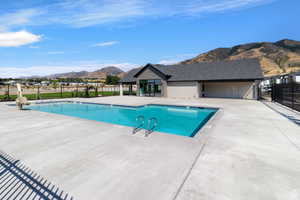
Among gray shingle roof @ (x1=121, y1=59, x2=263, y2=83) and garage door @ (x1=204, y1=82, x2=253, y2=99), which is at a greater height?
gray shingle roof @ (x1=121, y1=59, x2=263, y2=83)

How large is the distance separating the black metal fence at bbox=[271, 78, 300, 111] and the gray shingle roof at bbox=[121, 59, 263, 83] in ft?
8.97

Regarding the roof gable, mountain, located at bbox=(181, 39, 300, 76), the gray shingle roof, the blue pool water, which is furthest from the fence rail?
mountain, located at bbox=(181, 39, 300, 76)

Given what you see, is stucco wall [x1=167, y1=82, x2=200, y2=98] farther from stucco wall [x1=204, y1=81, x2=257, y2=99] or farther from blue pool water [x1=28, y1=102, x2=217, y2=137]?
blue pool water [x1=28, y1=102, x2=217, y2=137]

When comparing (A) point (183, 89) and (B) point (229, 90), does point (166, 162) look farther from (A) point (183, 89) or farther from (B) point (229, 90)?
(B) point (229, 90)

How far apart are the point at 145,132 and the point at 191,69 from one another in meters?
18.3

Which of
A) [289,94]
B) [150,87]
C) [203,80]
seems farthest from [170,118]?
[150,87]

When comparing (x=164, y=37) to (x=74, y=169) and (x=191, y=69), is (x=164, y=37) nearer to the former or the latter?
(x=191, y=69)

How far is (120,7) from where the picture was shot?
43.4ft

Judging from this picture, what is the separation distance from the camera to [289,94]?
11.1m

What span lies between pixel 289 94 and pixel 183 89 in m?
10.9

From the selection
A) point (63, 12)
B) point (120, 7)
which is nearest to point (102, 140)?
point (120, 7)

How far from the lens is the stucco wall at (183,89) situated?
19562 mm

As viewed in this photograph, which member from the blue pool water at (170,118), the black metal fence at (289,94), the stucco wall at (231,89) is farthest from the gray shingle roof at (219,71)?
the blue pool water at (170,118)

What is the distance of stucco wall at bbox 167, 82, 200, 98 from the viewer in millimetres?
19562
